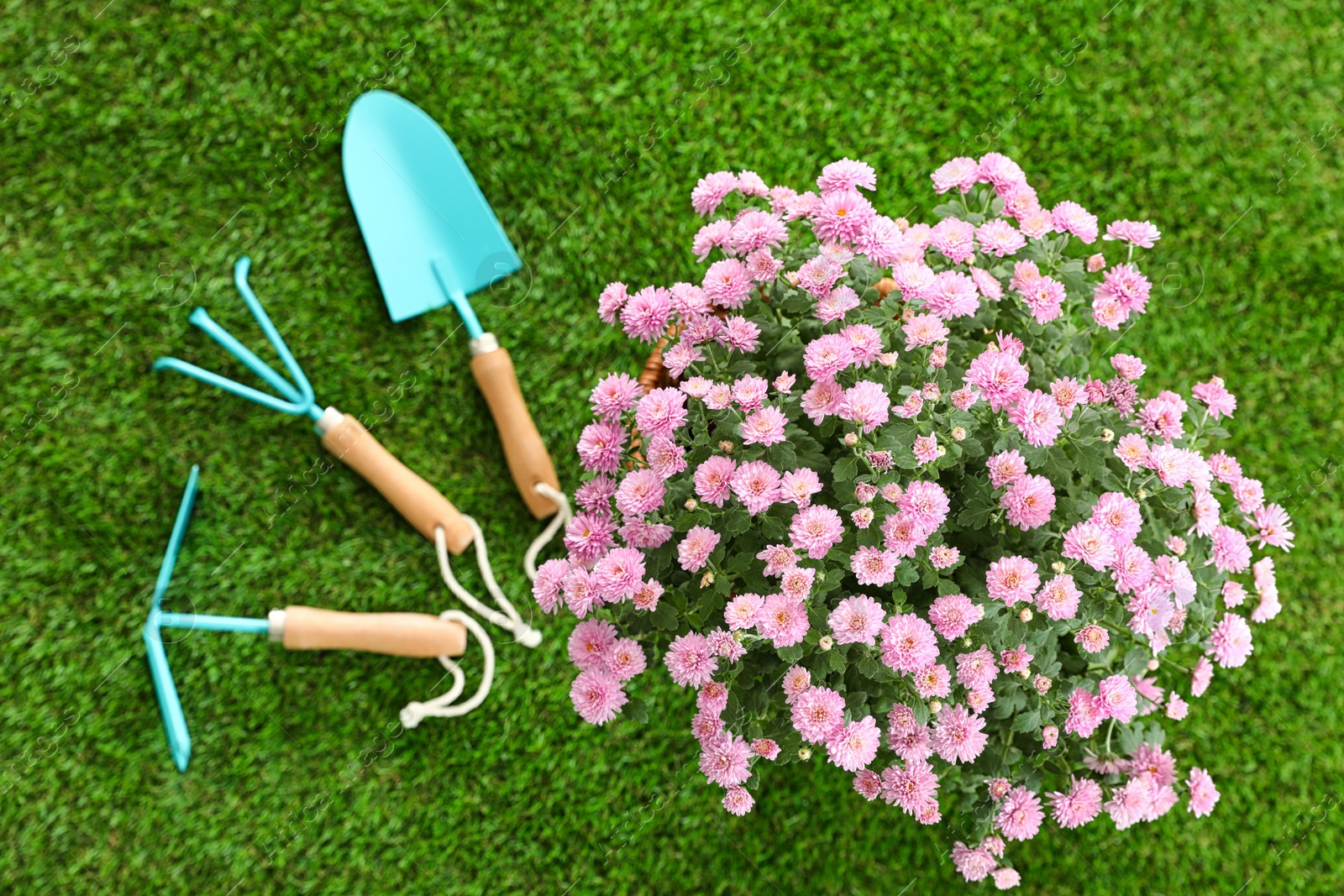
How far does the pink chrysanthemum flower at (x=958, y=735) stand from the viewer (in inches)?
30.4

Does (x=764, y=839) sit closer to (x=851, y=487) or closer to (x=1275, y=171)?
(x=851, y=487)

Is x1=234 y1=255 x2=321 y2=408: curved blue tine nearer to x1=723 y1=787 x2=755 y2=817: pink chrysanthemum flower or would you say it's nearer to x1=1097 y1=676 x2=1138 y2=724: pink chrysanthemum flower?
x1=723 y1=787 x2=755 y2=817: pink chrysanthemum flower

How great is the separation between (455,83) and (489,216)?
244 millimetres

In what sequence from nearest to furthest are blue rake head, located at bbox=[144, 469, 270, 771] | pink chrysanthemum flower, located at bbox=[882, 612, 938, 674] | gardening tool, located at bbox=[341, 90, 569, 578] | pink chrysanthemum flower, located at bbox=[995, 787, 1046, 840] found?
pink chrysanthemum flower, located at bbox=[882, 612, 938, 674] < pink chrysanthemum flower, located at bbox=[995, 787, 1046, 840] < blue rake head, located at bbox=[144, 469, 270, 771] < gardening tool, located at bbox=[341, 90, 569, 578]

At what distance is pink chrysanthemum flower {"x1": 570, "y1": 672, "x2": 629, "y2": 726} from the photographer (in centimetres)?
79

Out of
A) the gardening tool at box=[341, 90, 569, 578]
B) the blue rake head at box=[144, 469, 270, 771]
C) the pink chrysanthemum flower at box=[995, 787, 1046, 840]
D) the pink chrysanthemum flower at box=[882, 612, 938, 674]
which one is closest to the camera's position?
the pink chrysanthemum flower at box=[882, 612, 938, 674]

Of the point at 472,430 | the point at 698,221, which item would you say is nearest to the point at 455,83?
the point at 698,221

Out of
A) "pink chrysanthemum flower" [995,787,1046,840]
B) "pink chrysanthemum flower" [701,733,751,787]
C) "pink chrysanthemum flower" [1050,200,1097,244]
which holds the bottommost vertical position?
"pink chrysanthemum flower" [995,787,1046,840]

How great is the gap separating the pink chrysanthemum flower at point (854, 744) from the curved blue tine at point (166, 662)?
1010mm

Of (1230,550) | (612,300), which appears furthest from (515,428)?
(1230,550)

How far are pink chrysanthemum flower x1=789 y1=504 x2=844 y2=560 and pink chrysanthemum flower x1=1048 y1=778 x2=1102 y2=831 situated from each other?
0.36m

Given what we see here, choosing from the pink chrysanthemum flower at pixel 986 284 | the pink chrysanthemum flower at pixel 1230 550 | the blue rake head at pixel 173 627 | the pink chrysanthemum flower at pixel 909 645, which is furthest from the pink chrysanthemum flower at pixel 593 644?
the blue rake head at pixel 173 627

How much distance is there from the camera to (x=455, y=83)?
148cm

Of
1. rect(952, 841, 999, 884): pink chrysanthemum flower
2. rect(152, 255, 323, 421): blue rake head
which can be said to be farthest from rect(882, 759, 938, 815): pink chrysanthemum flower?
rect(152, 255, 323, 421): blue rake head
